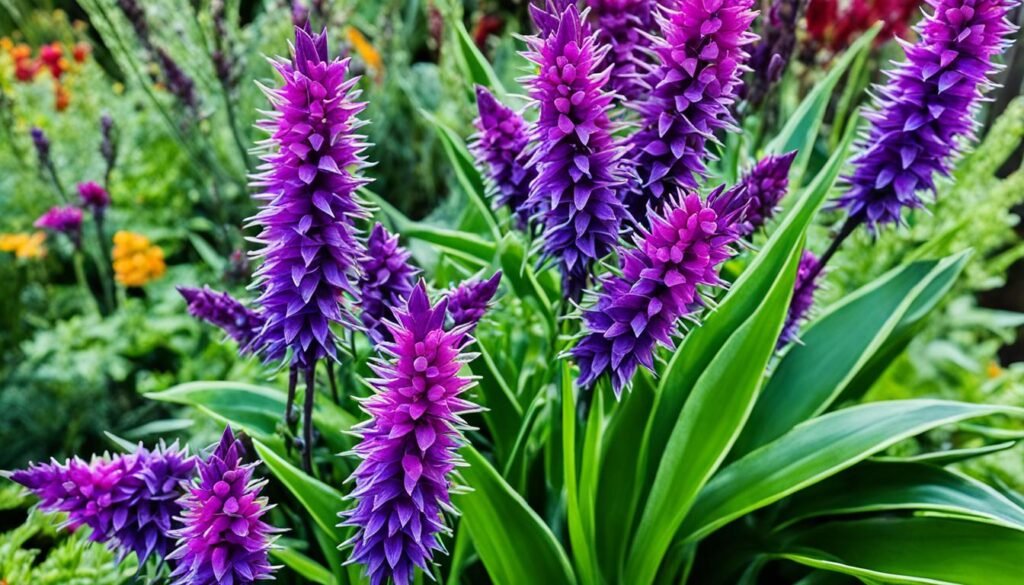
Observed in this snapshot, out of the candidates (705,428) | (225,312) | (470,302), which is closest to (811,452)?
(705,428)

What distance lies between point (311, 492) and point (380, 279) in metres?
0.23

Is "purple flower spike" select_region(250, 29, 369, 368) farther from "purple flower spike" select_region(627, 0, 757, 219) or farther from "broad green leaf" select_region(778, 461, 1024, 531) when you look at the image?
"broad green leaf" select_region(778, 461, 1024, 531)

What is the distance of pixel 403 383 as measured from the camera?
24.6 inches

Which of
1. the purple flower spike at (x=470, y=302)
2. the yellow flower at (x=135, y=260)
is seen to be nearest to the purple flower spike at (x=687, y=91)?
the purple flower spike at (x=470, y=302)

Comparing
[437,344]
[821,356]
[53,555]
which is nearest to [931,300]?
[821,356]

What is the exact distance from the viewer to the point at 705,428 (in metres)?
0.93

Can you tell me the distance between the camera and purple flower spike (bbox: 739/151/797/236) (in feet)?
2.86

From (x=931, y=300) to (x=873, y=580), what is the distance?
43 centimetres

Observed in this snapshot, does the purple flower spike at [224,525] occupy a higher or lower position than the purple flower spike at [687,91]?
lower

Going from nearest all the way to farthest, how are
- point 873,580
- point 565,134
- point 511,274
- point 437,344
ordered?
point 437,344
point 565,134
point 873,580
point 511,274

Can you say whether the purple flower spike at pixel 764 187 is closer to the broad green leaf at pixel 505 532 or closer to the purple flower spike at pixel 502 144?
the purple flower spike at pixel 502 144

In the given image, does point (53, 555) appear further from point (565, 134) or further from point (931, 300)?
point (931, 300)

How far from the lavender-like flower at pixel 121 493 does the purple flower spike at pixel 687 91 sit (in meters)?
0.53

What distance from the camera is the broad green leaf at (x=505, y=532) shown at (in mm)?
865
